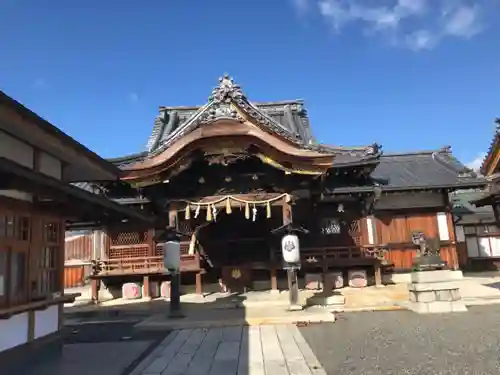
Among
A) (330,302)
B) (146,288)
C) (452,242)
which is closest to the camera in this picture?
(330,302)

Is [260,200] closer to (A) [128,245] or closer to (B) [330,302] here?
(B) [330,302]

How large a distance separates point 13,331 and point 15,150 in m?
2.80

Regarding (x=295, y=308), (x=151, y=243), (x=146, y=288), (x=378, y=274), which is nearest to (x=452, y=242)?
(x=378, y=274)

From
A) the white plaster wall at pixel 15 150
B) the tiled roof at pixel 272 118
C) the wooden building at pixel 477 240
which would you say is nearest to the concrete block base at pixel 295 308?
the white plaster wall at pixel 15 150

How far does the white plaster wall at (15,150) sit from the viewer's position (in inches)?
244

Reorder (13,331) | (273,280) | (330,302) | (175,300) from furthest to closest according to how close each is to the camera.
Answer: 1. (273,280)
2. (330,302)
3. (175,300)
4. (13,331)

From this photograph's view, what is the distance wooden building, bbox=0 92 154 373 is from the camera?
5656mm

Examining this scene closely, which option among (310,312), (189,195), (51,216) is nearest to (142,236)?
(189,195)

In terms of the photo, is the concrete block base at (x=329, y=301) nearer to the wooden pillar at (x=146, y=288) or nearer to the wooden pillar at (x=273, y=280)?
the wooden pillar at (x=273, y=280)

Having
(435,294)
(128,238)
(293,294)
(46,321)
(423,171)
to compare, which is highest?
(423,171)

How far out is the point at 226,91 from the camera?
16484mm

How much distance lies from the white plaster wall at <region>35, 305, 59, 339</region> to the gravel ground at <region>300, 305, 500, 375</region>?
188 inches

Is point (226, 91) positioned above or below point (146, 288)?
above

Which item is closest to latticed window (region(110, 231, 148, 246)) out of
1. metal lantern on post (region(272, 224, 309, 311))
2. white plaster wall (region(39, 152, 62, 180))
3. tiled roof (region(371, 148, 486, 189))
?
metal lantern on post (region(272, 224, 309, 311))
